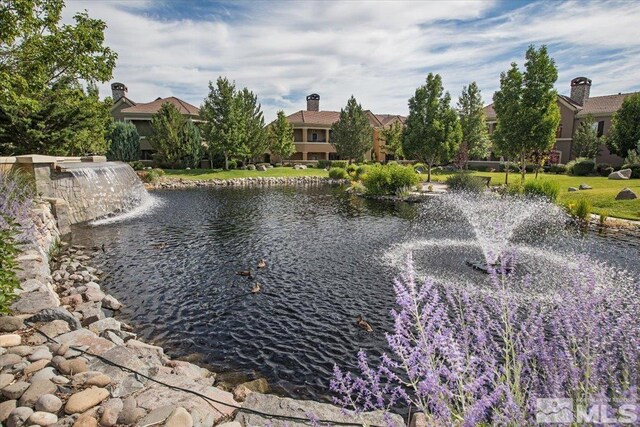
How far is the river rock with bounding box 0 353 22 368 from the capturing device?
4.88 m

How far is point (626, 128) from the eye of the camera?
1469 inches

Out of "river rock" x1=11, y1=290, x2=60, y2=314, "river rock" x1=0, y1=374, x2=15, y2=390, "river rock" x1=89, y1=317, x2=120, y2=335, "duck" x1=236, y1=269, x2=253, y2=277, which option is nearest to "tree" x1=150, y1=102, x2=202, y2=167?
"duck" x1=236, y1=269, x2=253, y2=277

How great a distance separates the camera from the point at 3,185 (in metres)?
12.0

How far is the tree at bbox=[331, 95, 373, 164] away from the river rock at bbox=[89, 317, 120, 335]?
46.5m

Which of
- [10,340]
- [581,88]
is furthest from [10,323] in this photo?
[581,88]

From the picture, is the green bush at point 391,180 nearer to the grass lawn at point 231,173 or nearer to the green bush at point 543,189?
the green bush at point 543,189

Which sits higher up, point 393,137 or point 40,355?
point 393,137

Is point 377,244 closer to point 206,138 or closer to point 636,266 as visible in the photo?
point 636,266

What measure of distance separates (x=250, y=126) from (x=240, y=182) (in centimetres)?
1075

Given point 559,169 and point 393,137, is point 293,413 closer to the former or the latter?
point 559,169

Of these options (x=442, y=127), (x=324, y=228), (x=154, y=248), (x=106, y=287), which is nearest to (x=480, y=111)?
(x=442, y=127)

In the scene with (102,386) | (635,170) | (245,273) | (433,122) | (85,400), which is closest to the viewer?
(85,400)

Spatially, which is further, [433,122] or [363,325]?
[433,122]

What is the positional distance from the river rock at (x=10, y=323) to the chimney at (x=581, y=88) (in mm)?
61524
